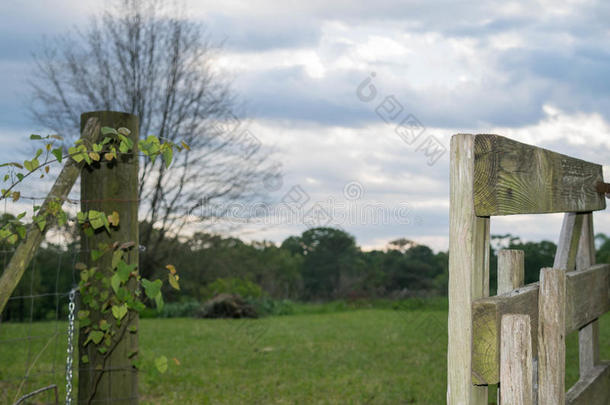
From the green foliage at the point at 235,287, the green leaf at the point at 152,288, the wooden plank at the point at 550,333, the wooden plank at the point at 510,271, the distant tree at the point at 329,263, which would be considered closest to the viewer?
the wooden plank at the point at 550,333

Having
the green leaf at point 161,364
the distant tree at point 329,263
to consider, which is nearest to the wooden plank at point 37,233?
the green leaf at point 161,364

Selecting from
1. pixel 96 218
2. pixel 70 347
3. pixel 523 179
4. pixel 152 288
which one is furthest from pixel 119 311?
pixel 523 179

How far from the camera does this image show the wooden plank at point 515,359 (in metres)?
1.86

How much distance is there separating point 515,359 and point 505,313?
0.52ft

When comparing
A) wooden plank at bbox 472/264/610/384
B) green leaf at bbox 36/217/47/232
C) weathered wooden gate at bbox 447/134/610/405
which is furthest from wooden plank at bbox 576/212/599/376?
green leaf at bbox 36/217/47/232

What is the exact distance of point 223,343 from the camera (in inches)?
361

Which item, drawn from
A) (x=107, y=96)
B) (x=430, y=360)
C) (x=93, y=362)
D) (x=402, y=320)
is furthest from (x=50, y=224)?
(x=107, y=96)

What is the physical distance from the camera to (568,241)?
3336 millimetres

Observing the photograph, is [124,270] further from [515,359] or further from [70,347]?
[515,359]

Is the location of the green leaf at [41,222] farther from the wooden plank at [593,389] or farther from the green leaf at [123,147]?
the wooden plank at [593,389]

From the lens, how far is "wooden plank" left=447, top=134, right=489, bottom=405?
69.1 inches

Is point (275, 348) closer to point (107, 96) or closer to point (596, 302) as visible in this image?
point (596, 302)

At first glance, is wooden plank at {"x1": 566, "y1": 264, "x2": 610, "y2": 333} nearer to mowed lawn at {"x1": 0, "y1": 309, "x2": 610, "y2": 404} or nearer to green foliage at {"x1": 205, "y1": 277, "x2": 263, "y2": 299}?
mowed lawn at {"x1": 0, "y1": 309, "x2": 610, "y2": 404}

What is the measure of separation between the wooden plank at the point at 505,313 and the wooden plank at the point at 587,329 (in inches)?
20.7
